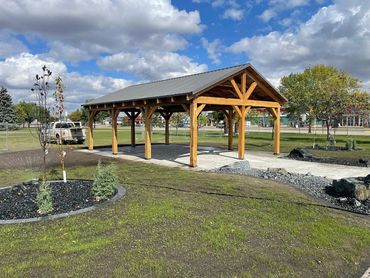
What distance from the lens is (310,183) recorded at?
885 cm

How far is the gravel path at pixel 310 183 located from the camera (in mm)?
6723

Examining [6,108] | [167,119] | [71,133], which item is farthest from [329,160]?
[6,108]

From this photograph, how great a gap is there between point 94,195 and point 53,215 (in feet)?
4.05

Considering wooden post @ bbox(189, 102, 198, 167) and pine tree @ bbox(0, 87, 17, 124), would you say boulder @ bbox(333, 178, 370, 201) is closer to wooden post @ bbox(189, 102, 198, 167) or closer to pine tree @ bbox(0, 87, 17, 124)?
wooden post @ bbox(189, 102, 198, 167)

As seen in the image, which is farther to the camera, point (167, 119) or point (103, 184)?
point (167, 119)

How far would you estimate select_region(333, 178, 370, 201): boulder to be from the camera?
7062 millimetres

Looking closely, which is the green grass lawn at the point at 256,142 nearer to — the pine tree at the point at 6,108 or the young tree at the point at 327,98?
the young tree at the point at 327,98

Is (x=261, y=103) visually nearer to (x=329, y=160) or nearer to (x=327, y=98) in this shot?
(x=329, y=160)

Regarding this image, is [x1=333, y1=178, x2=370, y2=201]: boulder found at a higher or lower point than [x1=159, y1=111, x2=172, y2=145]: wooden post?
lower

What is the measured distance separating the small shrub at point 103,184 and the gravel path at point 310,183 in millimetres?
4901

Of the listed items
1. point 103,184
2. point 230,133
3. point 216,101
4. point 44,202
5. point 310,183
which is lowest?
point 310,183

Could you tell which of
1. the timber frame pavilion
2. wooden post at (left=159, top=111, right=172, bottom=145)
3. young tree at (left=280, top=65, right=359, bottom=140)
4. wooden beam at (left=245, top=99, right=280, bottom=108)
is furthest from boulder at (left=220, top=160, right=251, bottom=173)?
young tree at (left=280, top=65, right=359, bottom=140)

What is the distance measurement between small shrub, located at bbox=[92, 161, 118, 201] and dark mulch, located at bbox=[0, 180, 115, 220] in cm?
18

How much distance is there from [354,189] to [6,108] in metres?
67.4
